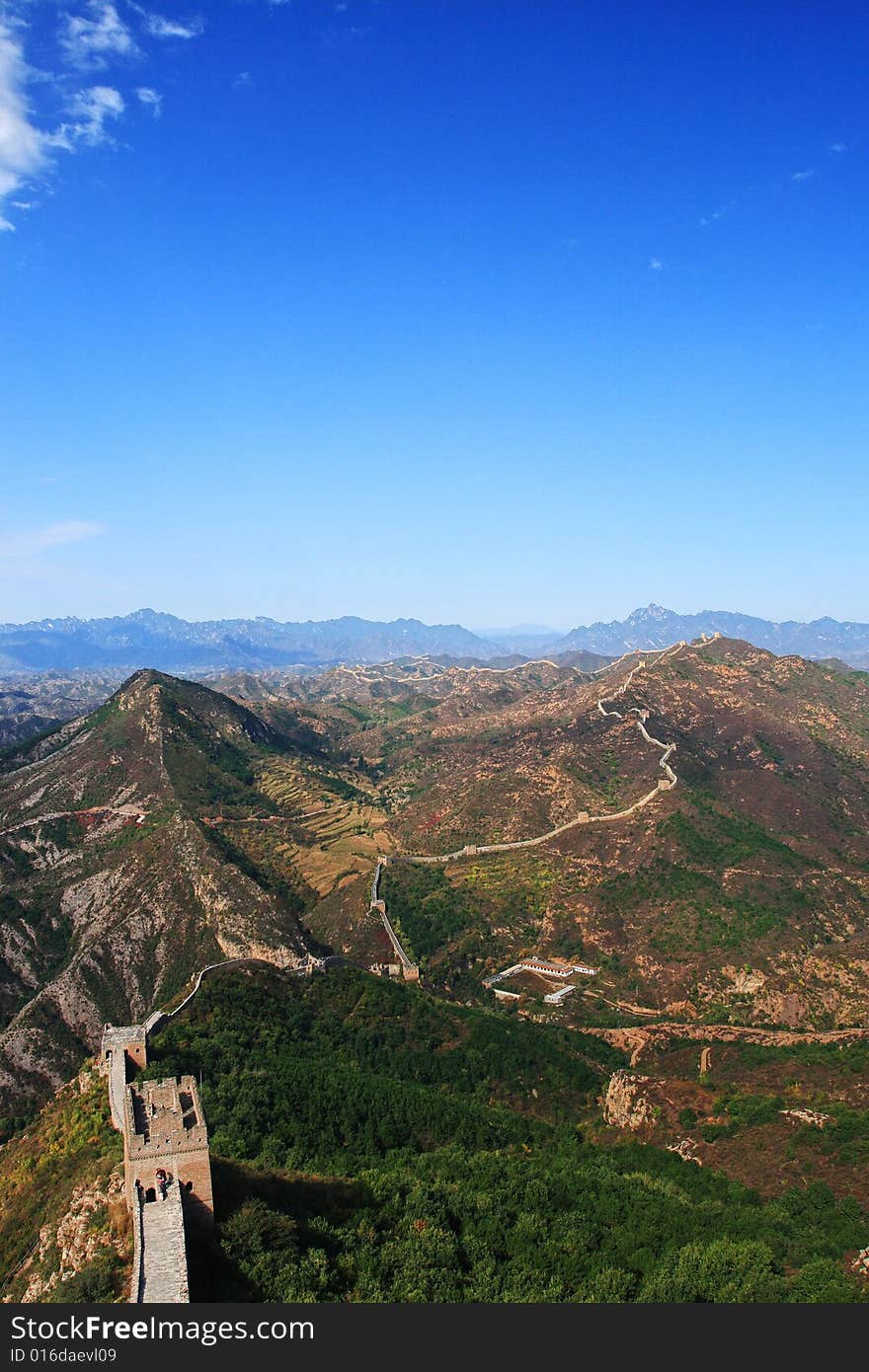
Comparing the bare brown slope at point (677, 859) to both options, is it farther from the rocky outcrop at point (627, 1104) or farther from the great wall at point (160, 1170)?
the great wall at point (160, 1170)

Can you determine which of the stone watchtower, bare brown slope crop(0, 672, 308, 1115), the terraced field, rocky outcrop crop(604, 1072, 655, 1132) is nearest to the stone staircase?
the stone watchtower

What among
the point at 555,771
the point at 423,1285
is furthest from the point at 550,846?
the point at 423,1285

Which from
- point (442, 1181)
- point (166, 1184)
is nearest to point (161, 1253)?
point (166, 1184)

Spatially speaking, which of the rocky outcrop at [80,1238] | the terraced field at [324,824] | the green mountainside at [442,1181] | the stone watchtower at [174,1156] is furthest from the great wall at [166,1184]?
the terraced field at [324,824]

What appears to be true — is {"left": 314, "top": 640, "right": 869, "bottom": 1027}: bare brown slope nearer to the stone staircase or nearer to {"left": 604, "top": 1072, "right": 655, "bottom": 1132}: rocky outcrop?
{"left": 604, "top": 1072, "right": 655, "bottom": 1132}: rocky outcrop

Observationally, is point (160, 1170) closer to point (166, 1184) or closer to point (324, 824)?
point (166, 1184)

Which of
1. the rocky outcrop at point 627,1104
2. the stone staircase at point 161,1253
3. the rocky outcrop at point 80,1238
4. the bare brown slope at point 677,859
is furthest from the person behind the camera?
the bare brown slope at point 677,859

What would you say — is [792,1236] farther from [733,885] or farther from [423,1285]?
[733,885]

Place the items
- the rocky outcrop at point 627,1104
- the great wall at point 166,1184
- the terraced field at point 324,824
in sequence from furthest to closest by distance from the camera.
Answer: the terraced field at point 324,824, the rocky outcrop at point 627,1104, the great wall at point 166,1184

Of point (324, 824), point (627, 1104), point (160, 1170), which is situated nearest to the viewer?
point (160, 1170)
